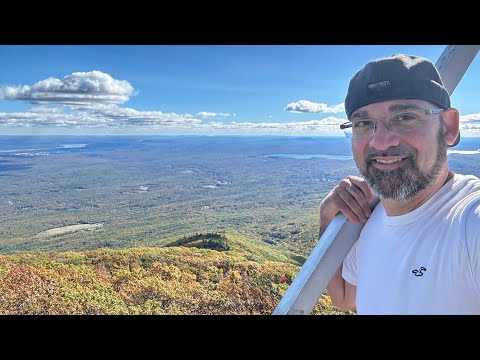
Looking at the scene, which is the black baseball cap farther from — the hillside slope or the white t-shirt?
the hillside slope

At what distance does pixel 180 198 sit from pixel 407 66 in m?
84.5

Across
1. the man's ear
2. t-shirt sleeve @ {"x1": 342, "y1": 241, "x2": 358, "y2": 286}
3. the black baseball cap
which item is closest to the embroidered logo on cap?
the black baseball cap

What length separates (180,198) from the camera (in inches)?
3329

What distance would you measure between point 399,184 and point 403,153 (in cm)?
10

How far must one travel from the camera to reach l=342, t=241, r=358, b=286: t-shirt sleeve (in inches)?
52.0

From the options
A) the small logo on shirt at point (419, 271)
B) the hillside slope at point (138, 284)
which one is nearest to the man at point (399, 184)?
the small logo on shirt at point (419, 271)

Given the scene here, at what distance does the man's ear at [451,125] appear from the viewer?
1277 mm

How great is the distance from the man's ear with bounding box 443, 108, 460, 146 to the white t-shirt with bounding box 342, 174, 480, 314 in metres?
0.14

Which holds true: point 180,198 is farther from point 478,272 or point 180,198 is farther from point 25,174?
point 478,272

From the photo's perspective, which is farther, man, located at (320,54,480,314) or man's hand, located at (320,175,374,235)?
man's hand, located at (320,175,374,235)

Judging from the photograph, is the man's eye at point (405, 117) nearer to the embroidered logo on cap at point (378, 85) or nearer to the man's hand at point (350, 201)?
the embroidered logo on cap at point (378, 85)

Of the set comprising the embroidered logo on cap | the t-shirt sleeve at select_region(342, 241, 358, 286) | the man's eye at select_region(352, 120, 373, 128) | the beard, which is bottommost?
the t-shirt sleeve at select_region(342, 241, 358, 286)

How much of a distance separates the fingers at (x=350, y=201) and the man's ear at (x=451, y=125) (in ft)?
1.00

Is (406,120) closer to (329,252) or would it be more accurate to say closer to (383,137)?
(383,137)
